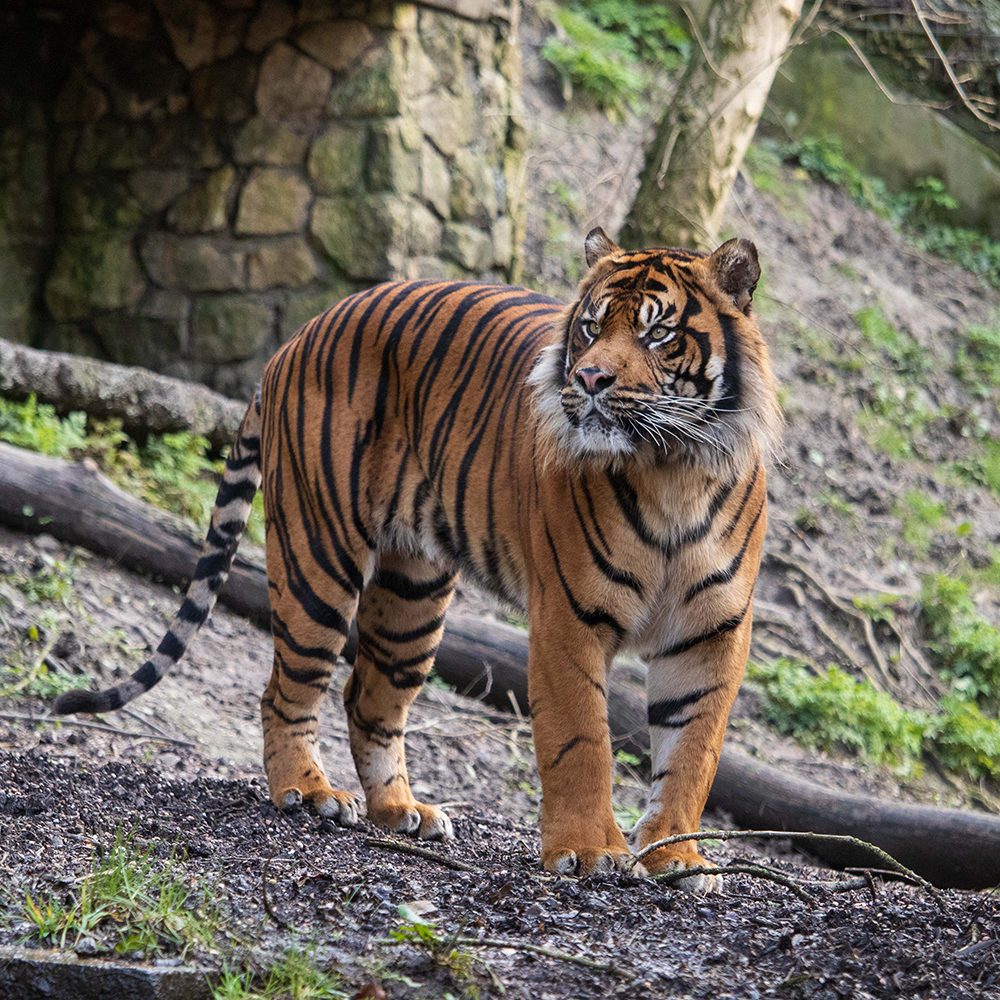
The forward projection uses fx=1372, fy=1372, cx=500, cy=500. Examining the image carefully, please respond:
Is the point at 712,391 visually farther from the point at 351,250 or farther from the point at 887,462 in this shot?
the point at 887,462

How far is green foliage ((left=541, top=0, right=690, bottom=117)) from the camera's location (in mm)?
11086

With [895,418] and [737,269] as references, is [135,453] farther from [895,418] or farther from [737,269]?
[895,418]

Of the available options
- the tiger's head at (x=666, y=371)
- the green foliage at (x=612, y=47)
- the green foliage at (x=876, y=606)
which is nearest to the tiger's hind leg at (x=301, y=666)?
the tiger's head at (x=666, y=371)

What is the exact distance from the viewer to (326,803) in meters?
4.18

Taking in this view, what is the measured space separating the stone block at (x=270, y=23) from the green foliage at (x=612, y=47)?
3.61 m

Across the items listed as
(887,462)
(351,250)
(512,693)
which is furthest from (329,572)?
(887,462)

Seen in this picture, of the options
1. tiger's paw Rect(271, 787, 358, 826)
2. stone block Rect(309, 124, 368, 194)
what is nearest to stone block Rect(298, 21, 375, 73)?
stone block Rect(309, 124, 368, 194)

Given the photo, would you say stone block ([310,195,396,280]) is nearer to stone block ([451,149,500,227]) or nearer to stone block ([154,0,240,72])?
stone block ([451,149,500,227])

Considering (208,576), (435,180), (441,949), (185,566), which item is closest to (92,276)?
(435,180)

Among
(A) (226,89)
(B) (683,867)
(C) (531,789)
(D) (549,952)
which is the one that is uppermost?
(A) (226,89)

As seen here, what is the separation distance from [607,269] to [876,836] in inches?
99.0

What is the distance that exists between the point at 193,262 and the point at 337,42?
4.98ft

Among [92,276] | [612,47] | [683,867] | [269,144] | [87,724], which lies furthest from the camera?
[612,47]

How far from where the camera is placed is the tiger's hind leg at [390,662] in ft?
15.2
